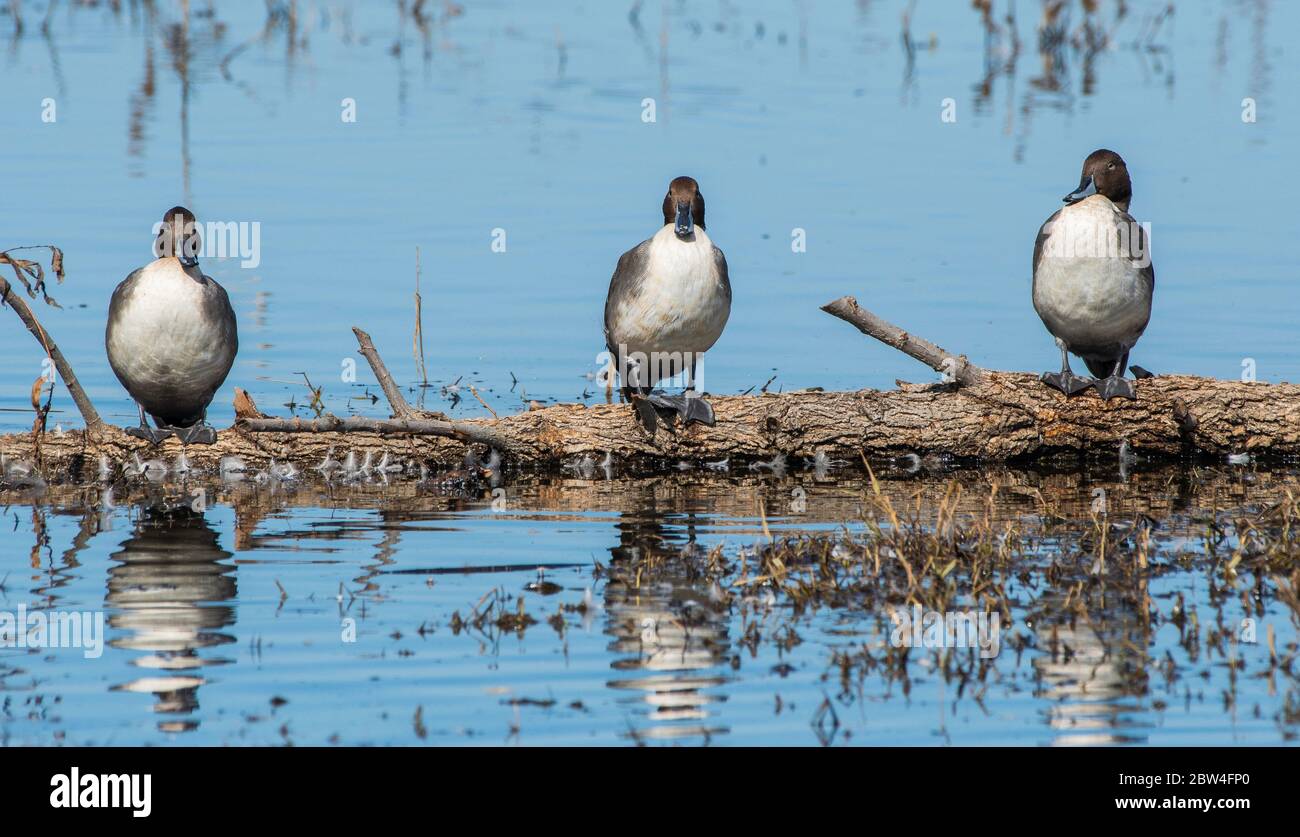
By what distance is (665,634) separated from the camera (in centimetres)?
647

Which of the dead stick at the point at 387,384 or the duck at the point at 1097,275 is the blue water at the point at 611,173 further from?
the duck at the point at 1097,275

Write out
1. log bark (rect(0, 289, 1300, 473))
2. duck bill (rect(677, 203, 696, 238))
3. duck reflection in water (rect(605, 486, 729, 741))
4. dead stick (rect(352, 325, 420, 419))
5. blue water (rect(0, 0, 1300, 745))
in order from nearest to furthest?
duck reflection in water (rect(605, 486, 729, 741)) < blue water (rect(0, 0, 1300, 745)) < duck bill (rect(677, 203, 696, 238)) < dead stick (rect(352, 325, 420, 419)) < log bark (rect(0, 289, 1300, 473))

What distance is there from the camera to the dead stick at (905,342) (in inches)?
344

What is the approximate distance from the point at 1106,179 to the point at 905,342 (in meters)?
1.36

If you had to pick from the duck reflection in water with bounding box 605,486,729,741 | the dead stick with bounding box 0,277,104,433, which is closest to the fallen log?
the dead stick with bounding box 0,277,104,433

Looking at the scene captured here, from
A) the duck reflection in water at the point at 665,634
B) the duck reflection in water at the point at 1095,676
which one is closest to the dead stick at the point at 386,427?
the duck reflection in water at the point at 665,634

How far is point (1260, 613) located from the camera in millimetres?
6602

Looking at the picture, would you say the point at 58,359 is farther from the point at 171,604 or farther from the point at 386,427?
the point at 171,604

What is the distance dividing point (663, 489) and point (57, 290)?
604 centimetres

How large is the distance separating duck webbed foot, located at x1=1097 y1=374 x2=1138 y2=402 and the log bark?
6cm

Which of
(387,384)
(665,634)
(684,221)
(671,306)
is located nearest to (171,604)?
(665,634)

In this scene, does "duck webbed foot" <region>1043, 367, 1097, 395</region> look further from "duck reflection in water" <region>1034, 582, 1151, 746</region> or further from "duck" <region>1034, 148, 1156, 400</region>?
"duck reflection in water" <region>1034, 582, 1151, 746</region>

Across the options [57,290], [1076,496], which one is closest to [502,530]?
[1076,496]

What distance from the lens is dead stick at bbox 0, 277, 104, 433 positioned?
8.59 meters
